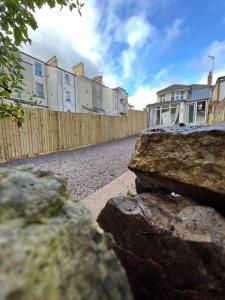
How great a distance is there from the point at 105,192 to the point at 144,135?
2.37 m

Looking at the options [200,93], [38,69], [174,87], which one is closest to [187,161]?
[38,69]

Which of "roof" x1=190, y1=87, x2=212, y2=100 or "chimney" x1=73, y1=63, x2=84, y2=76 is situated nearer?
"roof" x1=190, y1=87, x2=212, y2=100

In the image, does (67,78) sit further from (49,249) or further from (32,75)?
(49,249)

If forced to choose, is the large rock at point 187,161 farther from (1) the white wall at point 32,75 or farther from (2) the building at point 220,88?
(1) the white wall at point 32,75

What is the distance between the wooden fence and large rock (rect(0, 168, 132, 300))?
5666 mm

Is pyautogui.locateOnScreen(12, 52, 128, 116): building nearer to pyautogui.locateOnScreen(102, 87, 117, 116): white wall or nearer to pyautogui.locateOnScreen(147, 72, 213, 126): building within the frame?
pyautogui.locateOnScreen(102, 87, 117, 116): white wall

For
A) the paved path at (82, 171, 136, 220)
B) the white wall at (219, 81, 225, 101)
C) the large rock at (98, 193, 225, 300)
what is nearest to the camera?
the large rock at (98, 193, 225, 300)

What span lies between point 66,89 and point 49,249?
26482mm

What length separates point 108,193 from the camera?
13.2 feet

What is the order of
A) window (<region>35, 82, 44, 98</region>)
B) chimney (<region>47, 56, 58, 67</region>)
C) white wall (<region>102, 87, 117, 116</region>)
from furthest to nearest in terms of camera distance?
white wall (<region>102, 87, 117, 116</region>), chimney (<region>47, 56, 58, 67</region>), window (<region>35, 82, 44, 98</region>)

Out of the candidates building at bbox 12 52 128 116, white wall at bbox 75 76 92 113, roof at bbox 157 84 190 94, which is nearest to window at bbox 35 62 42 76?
building at bbox 12 52 128 116

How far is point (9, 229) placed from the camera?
2.03ft

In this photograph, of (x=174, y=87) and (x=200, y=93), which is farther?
(x=174, y=87)

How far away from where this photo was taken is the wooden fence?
7.85 meters
